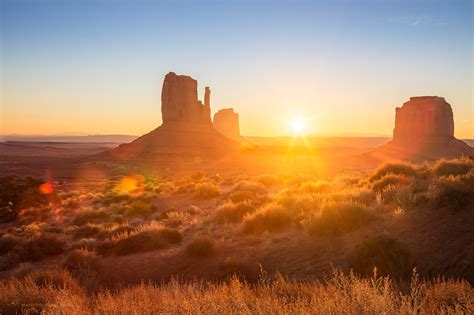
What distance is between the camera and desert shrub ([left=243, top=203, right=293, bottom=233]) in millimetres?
12227

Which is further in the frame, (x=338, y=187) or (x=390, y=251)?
(x=338, y=187)

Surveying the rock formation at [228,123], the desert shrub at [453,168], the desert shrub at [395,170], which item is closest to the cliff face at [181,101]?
the rock formation at [228,123]

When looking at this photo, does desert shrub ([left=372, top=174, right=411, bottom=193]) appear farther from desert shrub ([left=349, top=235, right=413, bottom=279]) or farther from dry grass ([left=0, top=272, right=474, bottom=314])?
dry grass ([left=0, top=272, right=474, bottom=314])

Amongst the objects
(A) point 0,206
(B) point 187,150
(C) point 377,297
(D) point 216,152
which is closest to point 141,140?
(B) point 187,150

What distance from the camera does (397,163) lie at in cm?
1875

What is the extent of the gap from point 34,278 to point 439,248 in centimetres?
934

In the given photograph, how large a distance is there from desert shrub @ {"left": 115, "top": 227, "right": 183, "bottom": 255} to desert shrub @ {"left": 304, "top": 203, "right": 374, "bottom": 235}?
549cm

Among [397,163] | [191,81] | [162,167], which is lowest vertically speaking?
[162,167]

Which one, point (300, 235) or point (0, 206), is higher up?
point (300, 235)

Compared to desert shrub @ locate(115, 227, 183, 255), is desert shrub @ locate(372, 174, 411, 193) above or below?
above

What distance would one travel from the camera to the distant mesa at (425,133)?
81812mm

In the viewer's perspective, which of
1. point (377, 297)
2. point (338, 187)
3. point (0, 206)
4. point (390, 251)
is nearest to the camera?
point (377, 297)

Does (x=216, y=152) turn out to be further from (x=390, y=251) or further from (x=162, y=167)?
(x=390, y=251)

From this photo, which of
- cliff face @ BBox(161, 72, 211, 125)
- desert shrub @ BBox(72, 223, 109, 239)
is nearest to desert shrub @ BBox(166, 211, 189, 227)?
desert shrub @ BBox(72, 223, 109, 239)
